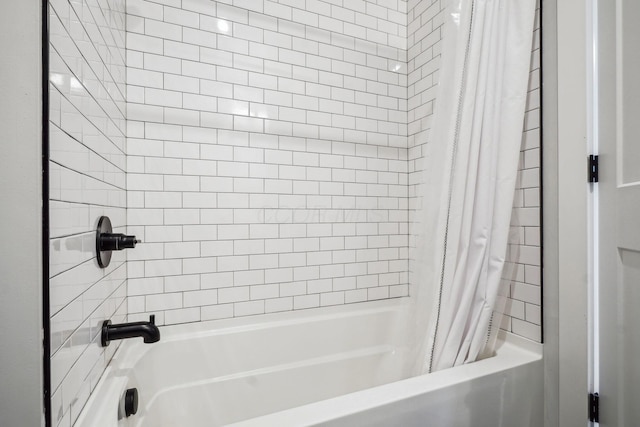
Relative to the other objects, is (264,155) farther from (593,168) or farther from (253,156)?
(593,168)

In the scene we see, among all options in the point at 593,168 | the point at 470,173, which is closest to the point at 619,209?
the point at 593,168

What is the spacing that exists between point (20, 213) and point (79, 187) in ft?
0.80

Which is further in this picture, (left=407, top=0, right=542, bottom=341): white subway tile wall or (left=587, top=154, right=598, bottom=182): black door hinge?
(left=407, top=0, right=542, bottom=341): white subway tile wall

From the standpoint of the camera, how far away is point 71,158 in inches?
28.1

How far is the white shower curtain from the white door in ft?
0.77

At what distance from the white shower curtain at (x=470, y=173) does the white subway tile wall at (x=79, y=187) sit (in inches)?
42.5

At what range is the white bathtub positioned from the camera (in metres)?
0.91

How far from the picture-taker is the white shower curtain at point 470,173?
1.11 m

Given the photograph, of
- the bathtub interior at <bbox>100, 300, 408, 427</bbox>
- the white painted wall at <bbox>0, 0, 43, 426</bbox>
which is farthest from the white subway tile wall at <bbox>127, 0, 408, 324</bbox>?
the white painted wall at <bbox>0, 0, 43, 426</bbox>

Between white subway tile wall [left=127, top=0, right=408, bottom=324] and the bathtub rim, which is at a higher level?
white subway tile wall [left=127, top=0, right=408, bottom=324]

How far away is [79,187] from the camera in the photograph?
76 centimetres

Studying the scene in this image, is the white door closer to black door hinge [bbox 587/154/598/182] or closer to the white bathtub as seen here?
black door hinge [bbox 587/154/598/182]

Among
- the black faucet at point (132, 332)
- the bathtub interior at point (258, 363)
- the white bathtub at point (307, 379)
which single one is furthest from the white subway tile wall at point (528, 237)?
the black faucet at point (132, 332)

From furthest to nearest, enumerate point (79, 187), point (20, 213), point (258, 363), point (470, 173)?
point (258, 363)
point (470, 173)
point (79, 187)
point (20, 213)
